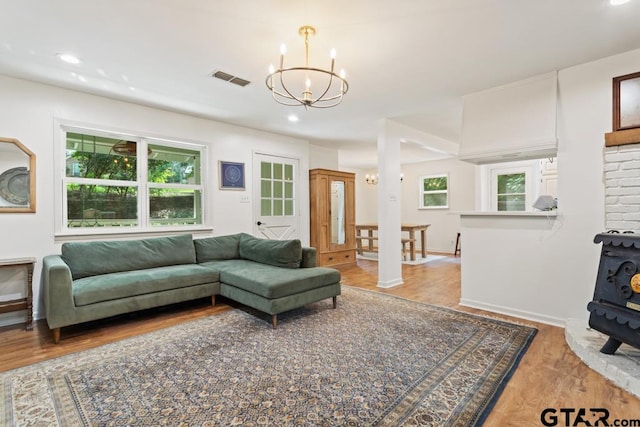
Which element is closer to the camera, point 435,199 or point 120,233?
point 120,233

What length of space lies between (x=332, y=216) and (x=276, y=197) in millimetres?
1305

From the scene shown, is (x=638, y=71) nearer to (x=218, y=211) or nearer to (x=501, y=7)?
(x=501, y=7)

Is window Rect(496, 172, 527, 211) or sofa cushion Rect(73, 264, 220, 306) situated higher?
window Rect(496, 172, 527, 211)

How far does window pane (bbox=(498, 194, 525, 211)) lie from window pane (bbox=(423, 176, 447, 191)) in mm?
1681

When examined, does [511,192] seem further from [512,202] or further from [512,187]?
[512,202]

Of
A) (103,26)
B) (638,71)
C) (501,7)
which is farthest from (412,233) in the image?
(103,26)

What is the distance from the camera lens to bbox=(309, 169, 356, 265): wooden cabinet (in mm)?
5949

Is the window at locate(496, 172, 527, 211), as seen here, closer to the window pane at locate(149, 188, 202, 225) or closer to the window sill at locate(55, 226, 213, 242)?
the window sill at locate(55, 226, 213, 242)

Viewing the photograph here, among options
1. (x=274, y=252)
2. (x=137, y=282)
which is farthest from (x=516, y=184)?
(x=137, y=282)

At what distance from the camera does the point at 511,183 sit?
21.1 feet

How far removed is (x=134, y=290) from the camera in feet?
9.84

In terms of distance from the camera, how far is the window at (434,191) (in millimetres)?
8070

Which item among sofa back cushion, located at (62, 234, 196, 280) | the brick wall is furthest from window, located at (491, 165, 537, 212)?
sofa back cushion, located at (62, 234, 196, 280)

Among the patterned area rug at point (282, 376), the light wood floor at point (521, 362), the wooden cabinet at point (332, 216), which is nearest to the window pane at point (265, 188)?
the wooden cabinet at point (332, 216)
